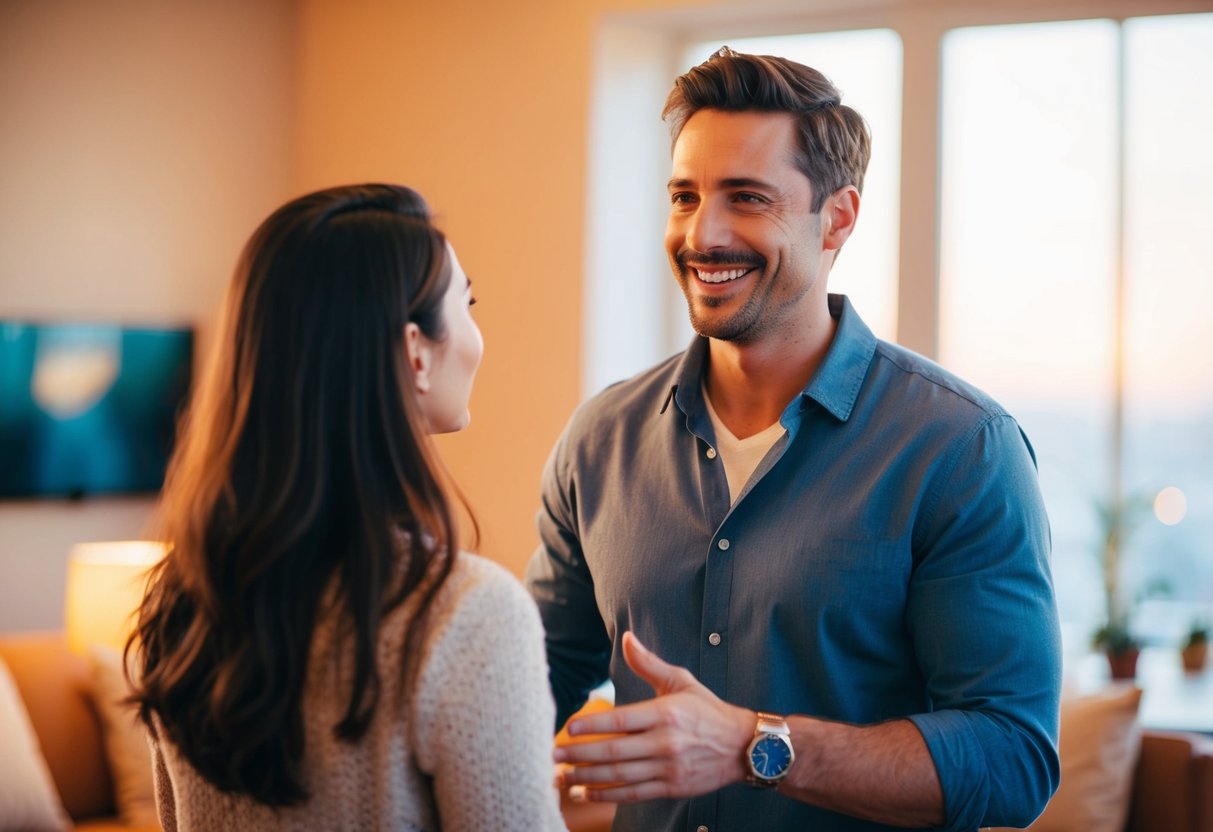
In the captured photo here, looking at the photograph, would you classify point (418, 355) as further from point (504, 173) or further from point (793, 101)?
point (504, 173)

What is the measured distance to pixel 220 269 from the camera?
200 inches

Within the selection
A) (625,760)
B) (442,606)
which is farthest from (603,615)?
(442,606)

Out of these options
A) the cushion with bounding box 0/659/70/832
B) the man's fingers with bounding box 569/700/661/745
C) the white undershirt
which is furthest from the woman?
the cushion with bounding box 0/659/70/832

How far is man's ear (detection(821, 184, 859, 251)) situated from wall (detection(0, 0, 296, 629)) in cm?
345

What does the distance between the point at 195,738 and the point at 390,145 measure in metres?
4.11

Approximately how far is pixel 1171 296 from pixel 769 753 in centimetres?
357

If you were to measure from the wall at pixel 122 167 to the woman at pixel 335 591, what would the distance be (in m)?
3.69

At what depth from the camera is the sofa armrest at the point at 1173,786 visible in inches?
135

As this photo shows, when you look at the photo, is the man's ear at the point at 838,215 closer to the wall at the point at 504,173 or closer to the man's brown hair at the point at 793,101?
the man's brown hair at the point at 793,101

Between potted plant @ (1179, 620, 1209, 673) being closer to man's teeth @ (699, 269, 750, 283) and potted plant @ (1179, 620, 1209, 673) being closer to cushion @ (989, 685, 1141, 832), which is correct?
cushion @ (989, 685, 1141, 832)

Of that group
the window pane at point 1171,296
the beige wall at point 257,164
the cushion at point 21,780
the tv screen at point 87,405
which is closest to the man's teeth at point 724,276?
the cushion at point 21,780

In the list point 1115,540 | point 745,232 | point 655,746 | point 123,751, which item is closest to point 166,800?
point 655,746

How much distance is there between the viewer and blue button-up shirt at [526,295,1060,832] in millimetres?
1541

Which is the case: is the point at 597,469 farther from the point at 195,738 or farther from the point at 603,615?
the point at 195,738
